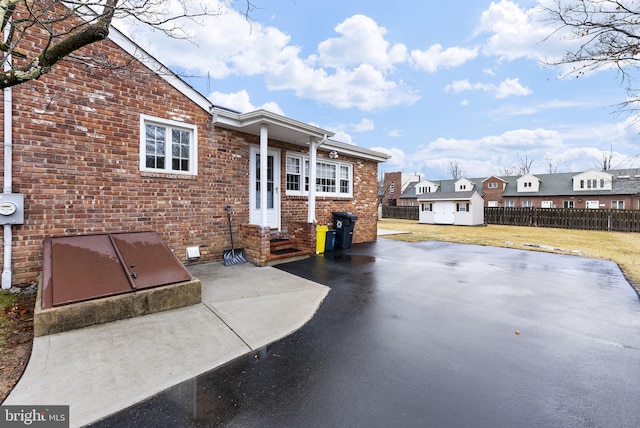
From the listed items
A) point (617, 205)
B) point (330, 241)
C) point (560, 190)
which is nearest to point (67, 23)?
point (330, 241)

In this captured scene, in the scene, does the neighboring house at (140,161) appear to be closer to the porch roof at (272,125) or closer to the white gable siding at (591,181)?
the porch roof at (272,125)

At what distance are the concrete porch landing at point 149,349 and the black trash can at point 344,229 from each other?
184 inches

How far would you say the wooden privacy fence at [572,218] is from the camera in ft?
60.3

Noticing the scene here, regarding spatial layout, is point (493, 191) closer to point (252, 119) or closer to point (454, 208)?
point (454, 208)

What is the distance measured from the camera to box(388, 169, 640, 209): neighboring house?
1022 inches

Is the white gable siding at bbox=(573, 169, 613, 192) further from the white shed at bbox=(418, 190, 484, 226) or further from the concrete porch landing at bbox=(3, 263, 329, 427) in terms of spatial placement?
the concrete porch landing at bbox=(3, 263, 329, 427)

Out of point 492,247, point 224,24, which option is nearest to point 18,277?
point 224,24

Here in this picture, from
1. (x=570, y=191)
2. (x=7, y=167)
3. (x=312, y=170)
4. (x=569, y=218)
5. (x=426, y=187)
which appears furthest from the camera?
(x=426, y=187)

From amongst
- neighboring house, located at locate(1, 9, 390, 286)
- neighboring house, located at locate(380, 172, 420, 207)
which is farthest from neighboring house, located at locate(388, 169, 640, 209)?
neighboring house, located at locate(1, 9, 390, 286)

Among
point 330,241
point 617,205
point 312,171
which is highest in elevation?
point 312,171

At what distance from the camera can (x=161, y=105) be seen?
5.76 meters

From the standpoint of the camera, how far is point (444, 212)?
2550 centimetres

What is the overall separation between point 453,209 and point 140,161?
25048 mm

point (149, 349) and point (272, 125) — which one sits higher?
point (272, 125)
